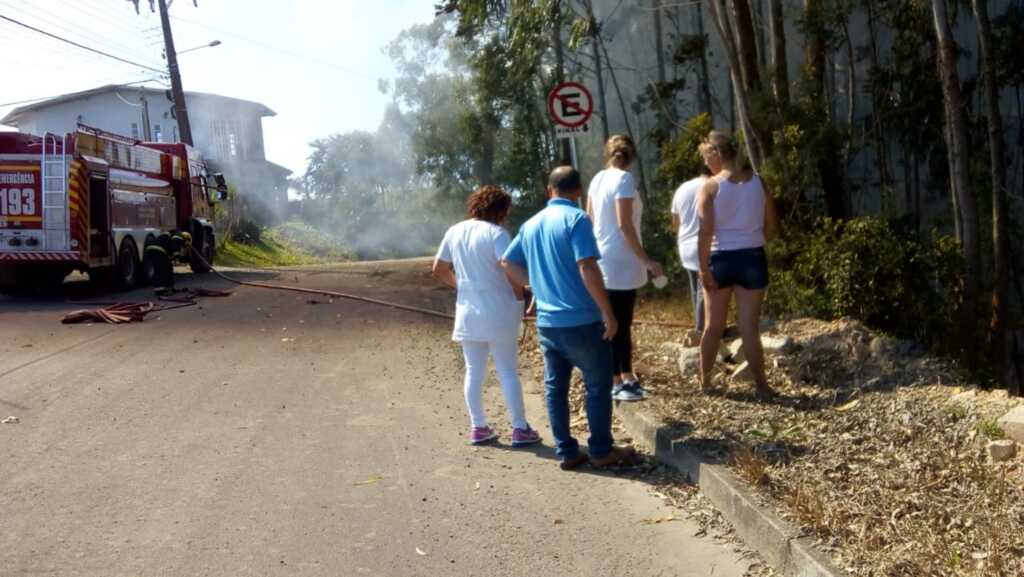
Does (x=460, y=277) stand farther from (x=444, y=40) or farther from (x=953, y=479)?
(x=444, y=40)

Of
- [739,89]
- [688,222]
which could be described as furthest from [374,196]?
[688,222]

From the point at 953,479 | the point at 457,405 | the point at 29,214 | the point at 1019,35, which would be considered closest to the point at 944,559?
the point at 953,479

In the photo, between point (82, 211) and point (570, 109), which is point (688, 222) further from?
point (82, 211)

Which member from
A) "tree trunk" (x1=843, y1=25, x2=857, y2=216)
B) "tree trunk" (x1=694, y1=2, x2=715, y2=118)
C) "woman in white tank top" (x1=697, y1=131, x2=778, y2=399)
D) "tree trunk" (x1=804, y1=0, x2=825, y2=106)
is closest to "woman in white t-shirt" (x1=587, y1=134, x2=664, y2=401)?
"woman in white tank top" (x1=697, y1=131, x2=778, y2=399)

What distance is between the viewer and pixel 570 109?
1102cm

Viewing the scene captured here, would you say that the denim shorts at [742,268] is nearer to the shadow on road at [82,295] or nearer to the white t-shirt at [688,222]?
the white t-shirt at [688,222]

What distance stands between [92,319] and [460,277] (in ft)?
30.2

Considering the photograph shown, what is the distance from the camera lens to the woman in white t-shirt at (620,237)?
7227 mm

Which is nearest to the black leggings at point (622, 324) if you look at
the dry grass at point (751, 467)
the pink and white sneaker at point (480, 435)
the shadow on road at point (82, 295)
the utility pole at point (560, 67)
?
the pink and white sneaker at point (480, 435)

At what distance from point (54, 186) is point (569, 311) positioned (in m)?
13.5

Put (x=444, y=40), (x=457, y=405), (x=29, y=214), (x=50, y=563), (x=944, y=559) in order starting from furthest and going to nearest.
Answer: (x=444, y=40)
(x=29, y=214)
(x=457, y=405)
(x=50, y=563)
(x=944, y=559)

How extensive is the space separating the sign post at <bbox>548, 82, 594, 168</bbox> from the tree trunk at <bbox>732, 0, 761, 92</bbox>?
195cm

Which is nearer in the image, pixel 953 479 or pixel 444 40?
pixel 953 479

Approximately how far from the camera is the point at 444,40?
41.1 meters
